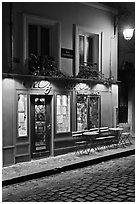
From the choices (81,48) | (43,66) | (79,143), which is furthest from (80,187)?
(81,48)

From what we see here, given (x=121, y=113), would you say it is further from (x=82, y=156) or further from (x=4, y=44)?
(x=4, y=44)

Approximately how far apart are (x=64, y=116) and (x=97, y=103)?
220 cm

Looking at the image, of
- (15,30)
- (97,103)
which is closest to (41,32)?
(15,30)

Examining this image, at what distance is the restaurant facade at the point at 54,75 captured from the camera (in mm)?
9641

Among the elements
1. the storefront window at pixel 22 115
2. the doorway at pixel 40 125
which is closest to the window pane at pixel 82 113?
the doorway at pixel 40 125

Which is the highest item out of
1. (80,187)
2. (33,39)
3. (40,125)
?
(33,39)

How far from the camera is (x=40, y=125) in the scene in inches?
425

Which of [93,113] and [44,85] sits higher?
[44,85]

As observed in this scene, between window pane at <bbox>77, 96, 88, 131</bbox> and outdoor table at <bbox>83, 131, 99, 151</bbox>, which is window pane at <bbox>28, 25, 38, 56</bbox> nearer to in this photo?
window pane at <bbox>77, 96, 88, 131</bbox>

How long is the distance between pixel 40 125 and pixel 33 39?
3431 mm

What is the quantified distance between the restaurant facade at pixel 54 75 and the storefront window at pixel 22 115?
4 cm

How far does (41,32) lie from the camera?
10961 mm

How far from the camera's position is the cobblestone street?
6.22 m

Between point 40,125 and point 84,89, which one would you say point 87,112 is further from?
point 40,125
